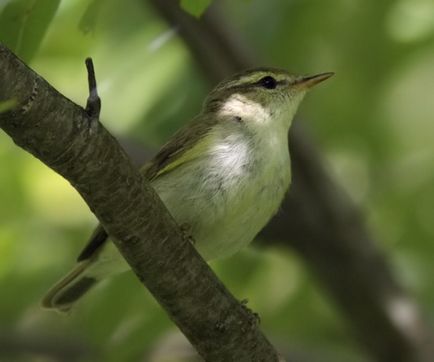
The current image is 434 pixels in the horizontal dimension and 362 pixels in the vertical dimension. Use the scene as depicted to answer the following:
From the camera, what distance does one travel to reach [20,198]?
21.4 feet

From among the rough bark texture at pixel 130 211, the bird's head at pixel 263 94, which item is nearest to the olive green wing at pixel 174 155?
the bird's head at pixel 263 94

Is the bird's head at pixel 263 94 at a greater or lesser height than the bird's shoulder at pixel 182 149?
greater

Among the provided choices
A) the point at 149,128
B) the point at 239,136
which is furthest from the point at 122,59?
the point at 239,136

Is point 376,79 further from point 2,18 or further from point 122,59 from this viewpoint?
point 2,18

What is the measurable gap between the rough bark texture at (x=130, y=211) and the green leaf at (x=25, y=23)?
0.39 m

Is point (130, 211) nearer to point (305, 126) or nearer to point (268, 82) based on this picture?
point (268, 82)

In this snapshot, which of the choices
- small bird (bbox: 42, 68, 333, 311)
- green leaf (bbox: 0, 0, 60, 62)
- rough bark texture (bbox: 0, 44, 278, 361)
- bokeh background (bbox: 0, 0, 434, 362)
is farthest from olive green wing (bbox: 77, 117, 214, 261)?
green leaf (bbox: 0, 0, 60, 62)

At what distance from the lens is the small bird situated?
523 cm

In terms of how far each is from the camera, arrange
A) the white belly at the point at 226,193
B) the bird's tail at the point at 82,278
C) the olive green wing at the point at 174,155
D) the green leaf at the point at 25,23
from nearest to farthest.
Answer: the green leaf at the point at 25,23 → the white belly at the point at 226,193 → the olive green wing at the point at 174,155 → the bird's tail at the point at 82,278

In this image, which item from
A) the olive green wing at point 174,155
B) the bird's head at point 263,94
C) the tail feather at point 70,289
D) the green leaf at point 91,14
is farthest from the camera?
the bird's head at point 263,94

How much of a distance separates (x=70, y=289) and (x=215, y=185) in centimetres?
117

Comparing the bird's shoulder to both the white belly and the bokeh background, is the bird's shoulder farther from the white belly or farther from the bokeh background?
the bokeh background

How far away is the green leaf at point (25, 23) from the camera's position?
3.91 metres

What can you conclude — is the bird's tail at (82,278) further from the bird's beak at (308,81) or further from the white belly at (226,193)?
the bird's beak at (308,81)
